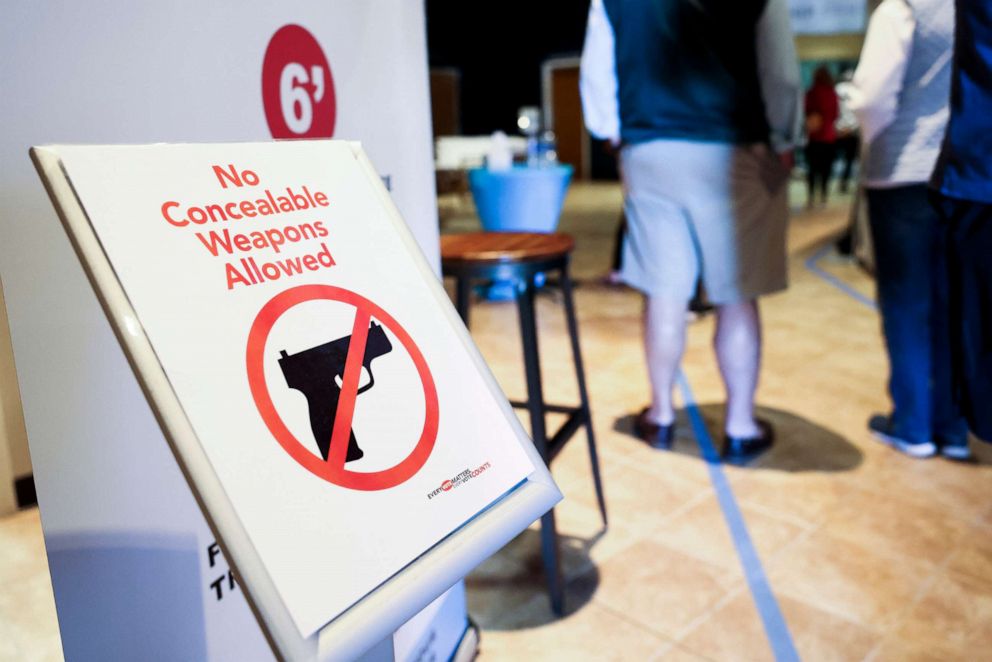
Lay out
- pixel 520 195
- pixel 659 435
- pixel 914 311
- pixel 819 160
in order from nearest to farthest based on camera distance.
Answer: pixel 914 311, pixel 659 435, pixel 520 195, pixel 819 160

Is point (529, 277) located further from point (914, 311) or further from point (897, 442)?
point (897, 442)

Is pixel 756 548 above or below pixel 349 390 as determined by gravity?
below

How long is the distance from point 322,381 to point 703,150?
6.18 ft

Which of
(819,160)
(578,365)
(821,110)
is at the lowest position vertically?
(578,365)

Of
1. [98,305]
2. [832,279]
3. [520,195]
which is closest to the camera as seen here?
[98,305]

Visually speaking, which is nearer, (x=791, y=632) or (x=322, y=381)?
(x=322, y=381)

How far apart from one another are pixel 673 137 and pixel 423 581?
1943mm

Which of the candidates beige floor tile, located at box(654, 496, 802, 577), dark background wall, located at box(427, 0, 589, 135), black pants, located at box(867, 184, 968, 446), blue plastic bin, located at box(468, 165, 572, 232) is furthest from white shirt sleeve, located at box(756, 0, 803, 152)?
dark background wall, located at box(427, 0, 589, 135)

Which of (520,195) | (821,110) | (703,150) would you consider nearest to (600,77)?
(703,150)

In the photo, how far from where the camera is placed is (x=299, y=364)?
2.45 feet

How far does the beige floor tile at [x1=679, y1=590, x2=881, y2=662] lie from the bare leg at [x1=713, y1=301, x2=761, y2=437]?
889 mm

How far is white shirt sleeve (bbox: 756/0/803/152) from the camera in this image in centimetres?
232

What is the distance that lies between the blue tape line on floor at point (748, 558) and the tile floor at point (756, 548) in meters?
0.02

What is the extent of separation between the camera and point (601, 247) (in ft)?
23.8
